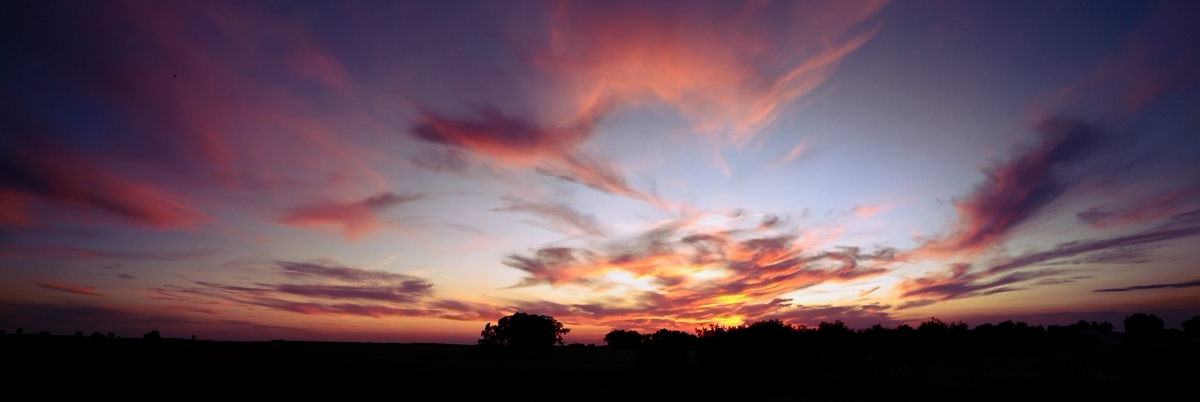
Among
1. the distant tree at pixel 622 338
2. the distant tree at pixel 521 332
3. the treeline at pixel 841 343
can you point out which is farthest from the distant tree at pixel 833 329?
the distant tree at pixel 622 338

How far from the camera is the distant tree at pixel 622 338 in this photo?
562 ft

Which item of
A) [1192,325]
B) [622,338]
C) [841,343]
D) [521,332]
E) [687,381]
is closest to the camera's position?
[687,381]

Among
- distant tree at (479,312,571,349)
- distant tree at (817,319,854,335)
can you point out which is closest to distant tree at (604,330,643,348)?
distant tree at (479,312,571,349)

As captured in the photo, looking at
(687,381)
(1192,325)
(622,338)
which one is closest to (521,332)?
(687,381)

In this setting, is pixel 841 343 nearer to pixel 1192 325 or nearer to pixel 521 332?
pixel 521 332

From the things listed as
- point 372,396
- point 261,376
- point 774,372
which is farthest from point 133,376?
point 774,372

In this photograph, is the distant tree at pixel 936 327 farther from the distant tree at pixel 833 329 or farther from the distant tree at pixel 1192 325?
the distant tree at pixel 1192 325

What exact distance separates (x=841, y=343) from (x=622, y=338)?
146213mm

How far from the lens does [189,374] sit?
29344mm

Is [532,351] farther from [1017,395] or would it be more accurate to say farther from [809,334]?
[1017,395]

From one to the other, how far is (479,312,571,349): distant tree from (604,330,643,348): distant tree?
96644mm

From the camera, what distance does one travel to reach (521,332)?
7319 cm

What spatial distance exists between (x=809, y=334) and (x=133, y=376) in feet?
133

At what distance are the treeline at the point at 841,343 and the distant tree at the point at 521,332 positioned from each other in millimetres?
26520
